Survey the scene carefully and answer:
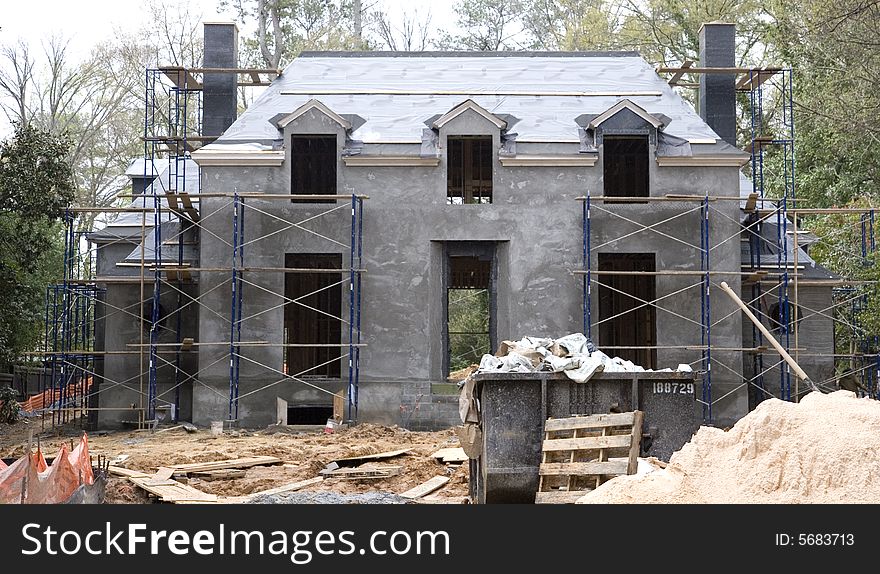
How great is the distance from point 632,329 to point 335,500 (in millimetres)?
16660

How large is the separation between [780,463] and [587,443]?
3.39 meters

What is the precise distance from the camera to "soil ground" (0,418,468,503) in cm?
1822

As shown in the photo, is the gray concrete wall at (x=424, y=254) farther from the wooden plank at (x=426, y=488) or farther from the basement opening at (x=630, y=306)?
the wooden plank at (x=426, y=488)

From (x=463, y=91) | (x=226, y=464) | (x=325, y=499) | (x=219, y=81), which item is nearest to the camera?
(x=325, y=499)

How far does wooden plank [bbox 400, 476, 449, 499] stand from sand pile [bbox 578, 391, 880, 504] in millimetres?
5726

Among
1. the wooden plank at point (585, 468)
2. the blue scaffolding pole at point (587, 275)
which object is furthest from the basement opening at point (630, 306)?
the wooden plank at point (585, 468)

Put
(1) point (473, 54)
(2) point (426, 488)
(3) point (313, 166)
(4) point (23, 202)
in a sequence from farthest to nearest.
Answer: (1) point (473, 54), (3) point (313, 166), (4) point (23, 202), (2) point (426, 488)

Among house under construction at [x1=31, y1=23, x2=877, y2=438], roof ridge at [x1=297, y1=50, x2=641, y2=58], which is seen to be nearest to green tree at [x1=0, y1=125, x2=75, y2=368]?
house under construction at [x1=31, y1=23, x2=877, y2=438]

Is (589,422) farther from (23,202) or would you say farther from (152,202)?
(152,202)

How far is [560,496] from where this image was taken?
13500 mm

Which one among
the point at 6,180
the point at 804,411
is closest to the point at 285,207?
the point at 6,180

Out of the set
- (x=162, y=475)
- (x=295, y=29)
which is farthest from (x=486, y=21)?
(x=162, y=475)

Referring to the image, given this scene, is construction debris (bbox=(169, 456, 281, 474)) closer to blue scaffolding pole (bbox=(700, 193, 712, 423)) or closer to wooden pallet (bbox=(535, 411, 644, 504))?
wooden pallet (bbox=(535, 411, 644, 504))

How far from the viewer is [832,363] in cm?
2872
